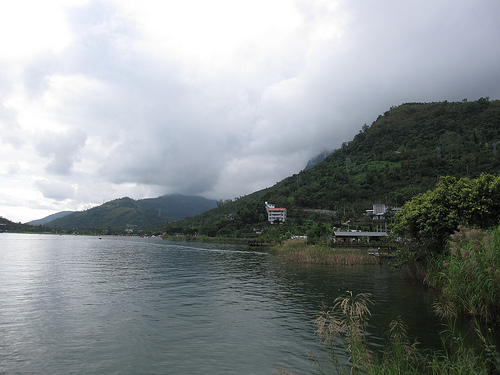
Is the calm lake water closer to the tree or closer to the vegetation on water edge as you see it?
the vegetation on water edge

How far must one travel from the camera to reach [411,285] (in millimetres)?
28234

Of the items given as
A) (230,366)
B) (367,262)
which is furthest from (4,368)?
(367,262)

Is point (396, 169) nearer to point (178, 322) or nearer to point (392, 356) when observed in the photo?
point (178, 322)

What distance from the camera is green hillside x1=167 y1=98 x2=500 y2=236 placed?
122 m

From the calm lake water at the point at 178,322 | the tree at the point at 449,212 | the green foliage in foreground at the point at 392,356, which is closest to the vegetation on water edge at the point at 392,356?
the green foliage in foreground at the point at 392,356

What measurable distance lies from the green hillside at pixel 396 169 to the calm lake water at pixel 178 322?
83.3m

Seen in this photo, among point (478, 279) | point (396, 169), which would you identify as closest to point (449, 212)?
point (478, 279)

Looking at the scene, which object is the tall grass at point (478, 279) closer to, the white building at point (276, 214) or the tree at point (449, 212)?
→ the tree at point (449, 212)

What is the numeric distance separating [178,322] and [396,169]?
472 feet

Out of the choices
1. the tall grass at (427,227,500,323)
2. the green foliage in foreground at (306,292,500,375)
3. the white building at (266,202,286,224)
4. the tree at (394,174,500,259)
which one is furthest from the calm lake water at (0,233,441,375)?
the white building at (266,202,286,224)

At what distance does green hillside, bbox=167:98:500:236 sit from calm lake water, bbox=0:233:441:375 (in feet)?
273

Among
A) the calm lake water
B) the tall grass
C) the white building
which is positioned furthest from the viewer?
the white building

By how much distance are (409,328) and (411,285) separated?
14.5 m

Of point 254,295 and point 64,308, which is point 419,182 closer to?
point 254,295
